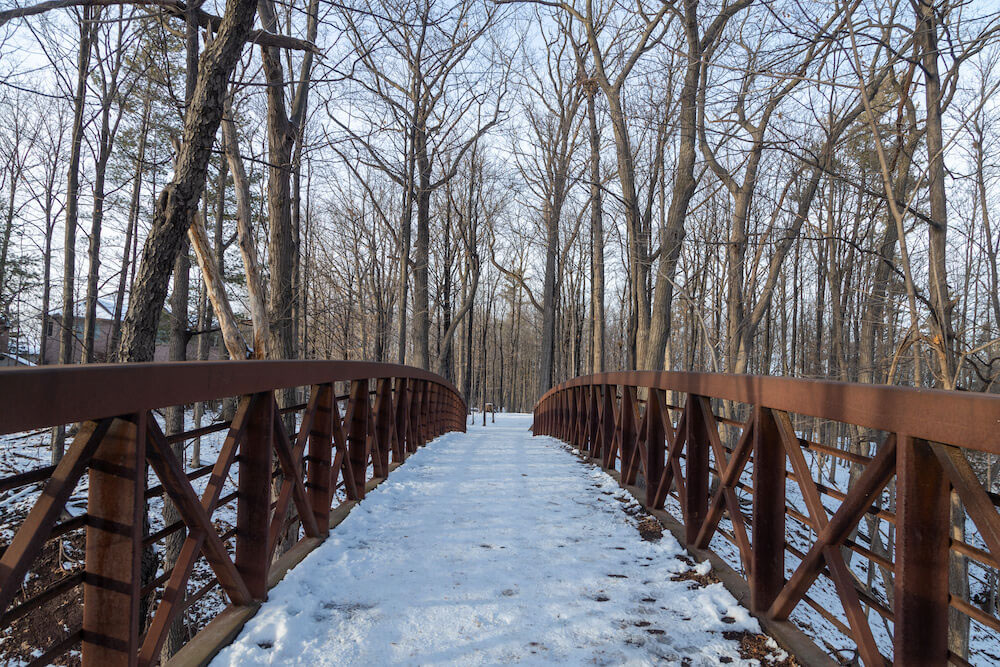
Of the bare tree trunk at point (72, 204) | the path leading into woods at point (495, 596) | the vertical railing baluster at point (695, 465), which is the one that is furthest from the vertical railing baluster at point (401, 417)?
the bare tree trunk at point (72, 204)

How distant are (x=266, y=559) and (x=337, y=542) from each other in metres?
1.00

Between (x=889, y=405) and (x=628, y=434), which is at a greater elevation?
(x=889, y=405)

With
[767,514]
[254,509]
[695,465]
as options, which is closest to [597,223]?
[695,465]

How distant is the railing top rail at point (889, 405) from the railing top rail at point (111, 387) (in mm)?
2267

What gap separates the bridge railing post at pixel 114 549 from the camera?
5.97 feet

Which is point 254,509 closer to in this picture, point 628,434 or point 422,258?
point 628,434

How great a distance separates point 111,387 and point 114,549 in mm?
520

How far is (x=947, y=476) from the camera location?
1.72m

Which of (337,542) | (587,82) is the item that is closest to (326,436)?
(337,542)

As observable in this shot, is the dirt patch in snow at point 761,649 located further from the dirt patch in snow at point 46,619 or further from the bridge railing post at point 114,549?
the dirt patch in snow at point 46,619

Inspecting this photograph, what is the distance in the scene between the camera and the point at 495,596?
119 inches

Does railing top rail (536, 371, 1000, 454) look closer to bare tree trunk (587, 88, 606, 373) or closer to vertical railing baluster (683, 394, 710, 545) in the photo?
vertical railing baluster (683, 394, 710, 545)

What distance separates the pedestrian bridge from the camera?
68.3 inches

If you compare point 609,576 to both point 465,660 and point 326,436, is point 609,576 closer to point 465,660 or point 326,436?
point 465,660
